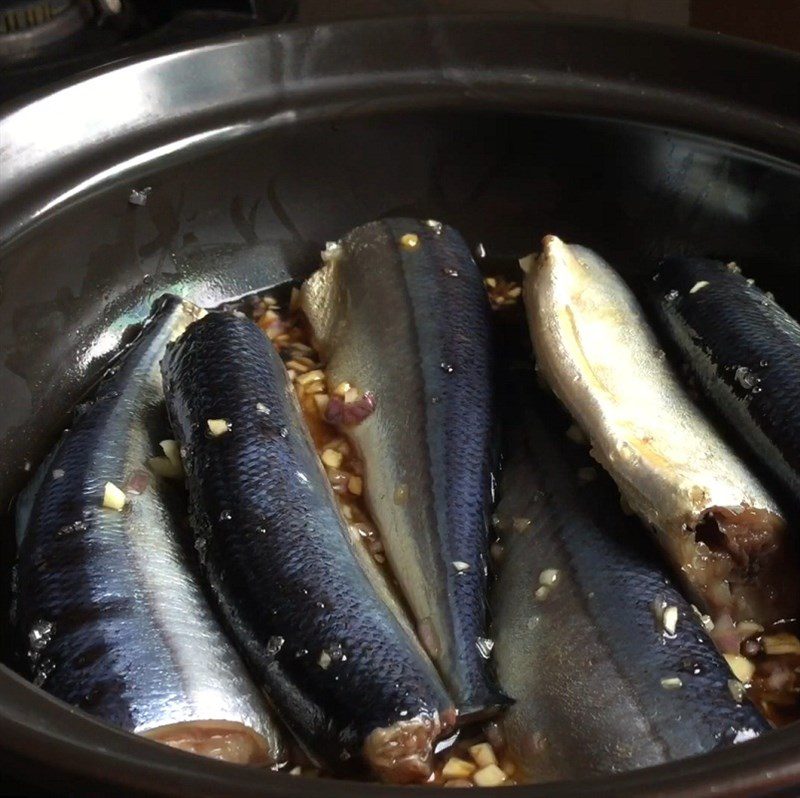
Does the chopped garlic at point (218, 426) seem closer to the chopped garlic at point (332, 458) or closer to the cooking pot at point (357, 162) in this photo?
the chopped garlic at point (332, 458)

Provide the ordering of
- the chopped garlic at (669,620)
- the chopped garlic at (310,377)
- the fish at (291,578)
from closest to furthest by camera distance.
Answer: the fish at (291,578)
the chopped garlic at (669,620)
the chopped garlic at (310,377)

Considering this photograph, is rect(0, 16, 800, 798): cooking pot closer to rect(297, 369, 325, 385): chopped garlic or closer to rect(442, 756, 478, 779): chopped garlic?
rect(297, 369, 325, 385): chopped garlic

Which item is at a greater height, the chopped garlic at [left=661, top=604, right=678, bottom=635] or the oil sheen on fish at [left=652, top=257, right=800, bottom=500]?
the oil sheen on fish at [left=652, top=257, right=800, bottom=500]

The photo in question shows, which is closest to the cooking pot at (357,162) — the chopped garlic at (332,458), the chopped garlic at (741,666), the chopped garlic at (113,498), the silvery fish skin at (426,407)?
the silvery fish skin at (426,407)

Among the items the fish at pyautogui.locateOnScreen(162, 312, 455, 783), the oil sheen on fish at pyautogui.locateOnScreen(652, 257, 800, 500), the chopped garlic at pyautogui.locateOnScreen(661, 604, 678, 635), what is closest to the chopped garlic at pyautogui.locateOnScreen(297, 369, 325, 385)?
the fish at pyautogui.locateOnScreen(162, 312, 455, 783)

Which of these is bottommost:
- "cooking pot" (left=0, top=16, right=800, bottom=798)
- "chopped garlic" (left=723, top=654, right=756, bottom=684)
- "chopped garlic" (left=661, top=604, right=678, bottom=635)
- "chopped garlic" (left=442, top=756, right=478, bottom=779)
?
"chopped garlic" (left=442, top=756, right=478, bottom=779)

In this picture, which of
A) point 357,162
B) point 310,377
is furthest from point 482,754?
point 357,162

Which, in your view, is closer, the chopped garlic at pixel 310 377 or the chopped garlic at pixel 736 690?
the chopped garlic at pixel 736 690

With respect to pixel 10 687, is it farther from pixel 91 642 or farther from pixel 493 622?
pixel 493 622
